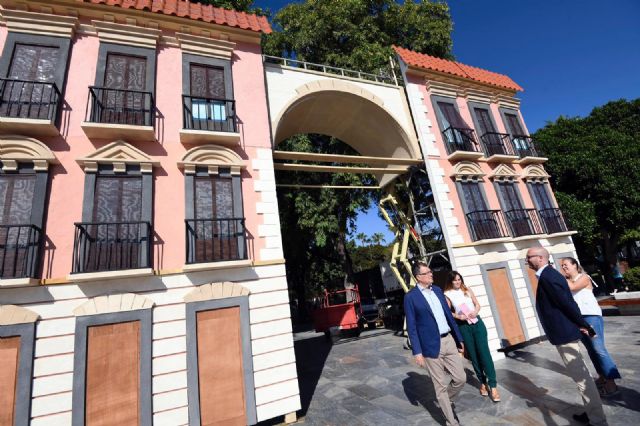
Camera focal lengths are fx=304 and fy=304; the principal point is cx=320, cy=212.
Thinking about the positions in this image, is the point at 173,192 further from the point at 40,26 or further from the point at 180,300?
the point at 40,26

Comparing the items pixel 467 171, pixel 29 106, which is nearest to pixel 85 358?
pixel 29 106

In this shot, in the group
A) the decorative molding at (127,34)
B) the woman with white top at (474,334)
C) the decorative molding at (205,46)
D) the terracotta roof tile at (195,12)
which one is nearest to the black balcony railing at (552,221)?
the woman with white top at (474,334)

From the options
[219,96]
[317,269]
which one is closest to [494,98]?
[219,96]

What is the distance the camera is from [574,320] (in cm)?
371

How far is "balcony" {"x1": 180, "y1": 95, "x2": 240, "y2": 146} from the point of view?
23.1ft

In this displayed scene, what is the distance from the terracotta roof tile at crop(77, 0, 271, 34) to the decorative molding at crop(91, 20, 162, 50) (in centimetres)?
43

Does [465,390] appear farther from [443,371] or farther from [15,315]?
[15,315]

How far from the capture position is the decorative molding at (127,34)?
23.7 feet

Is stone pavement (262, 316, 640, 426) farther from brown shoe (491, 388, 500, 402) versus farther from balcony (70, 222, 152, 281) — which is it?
balcony (70, 222, 152, 281)

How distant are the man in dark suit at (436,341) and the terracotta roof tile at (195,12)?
8.09m

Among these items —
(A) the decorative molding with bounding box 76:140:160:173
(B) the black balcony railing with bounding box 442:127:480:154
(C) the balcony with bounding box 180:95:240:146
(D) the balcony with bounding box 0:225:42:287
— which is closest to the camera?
(D) the balcony with bounding box 0:225:42:287

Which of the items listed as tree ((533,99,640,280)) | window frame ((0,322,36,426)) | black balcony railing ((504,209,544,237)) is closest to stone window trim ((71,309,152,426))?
window frame ((0,322,36,426))

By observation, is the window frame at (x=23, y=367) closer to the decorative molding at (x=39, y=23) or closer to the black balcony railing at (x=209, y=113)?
the black balcony railing at (x=209, y=113)

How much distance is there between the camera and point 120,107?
677 cm
